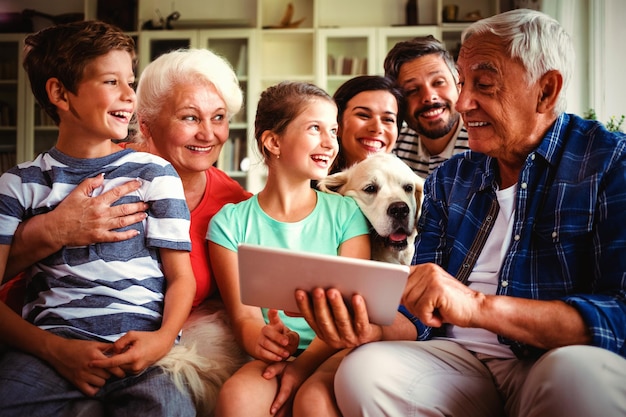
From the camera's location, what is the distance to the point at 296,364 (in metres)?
1.39

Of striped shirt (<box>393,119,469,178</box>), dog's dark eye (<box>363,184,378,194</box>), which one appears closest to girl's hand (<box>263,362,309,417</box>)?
dog's dark eye (<box>363,184,378,194</box>)

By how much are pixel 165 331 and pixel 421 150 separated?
1571 mm

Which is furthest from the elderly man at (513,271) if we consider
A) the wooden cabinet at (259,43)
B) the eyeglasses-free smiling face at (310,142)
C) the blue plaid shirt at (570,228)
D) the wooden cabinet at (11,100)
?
the wooden cabinet at (11,100)

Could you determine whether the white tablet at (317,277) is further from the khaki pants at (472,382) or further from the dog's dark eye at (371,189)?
the dog's dark eye at (371,189)

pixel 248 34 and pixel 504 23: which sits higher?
pixel 248 34

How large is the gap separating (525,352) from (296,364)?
1.67ft

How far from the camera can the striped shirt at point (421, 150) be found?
241cm

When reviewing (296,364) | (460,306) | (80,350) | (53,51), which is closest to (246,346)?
(296,364)

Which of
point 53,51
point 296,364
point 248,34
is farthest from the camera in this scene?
point 248,34

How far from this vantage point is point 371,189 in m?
1.83

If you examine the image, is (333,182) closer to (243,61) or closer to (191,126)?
(191,126)

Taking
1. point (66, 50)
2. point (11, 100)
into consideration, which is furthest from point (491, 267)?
point (11, 100)

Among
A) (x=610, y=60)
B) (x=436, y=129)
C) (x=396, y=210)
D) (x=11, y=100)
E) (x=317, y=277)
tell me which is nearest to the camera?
(x=317, y=277)

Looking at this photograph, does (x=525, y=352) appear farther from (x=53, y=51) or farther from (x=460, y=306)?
(x=53, y=51)
